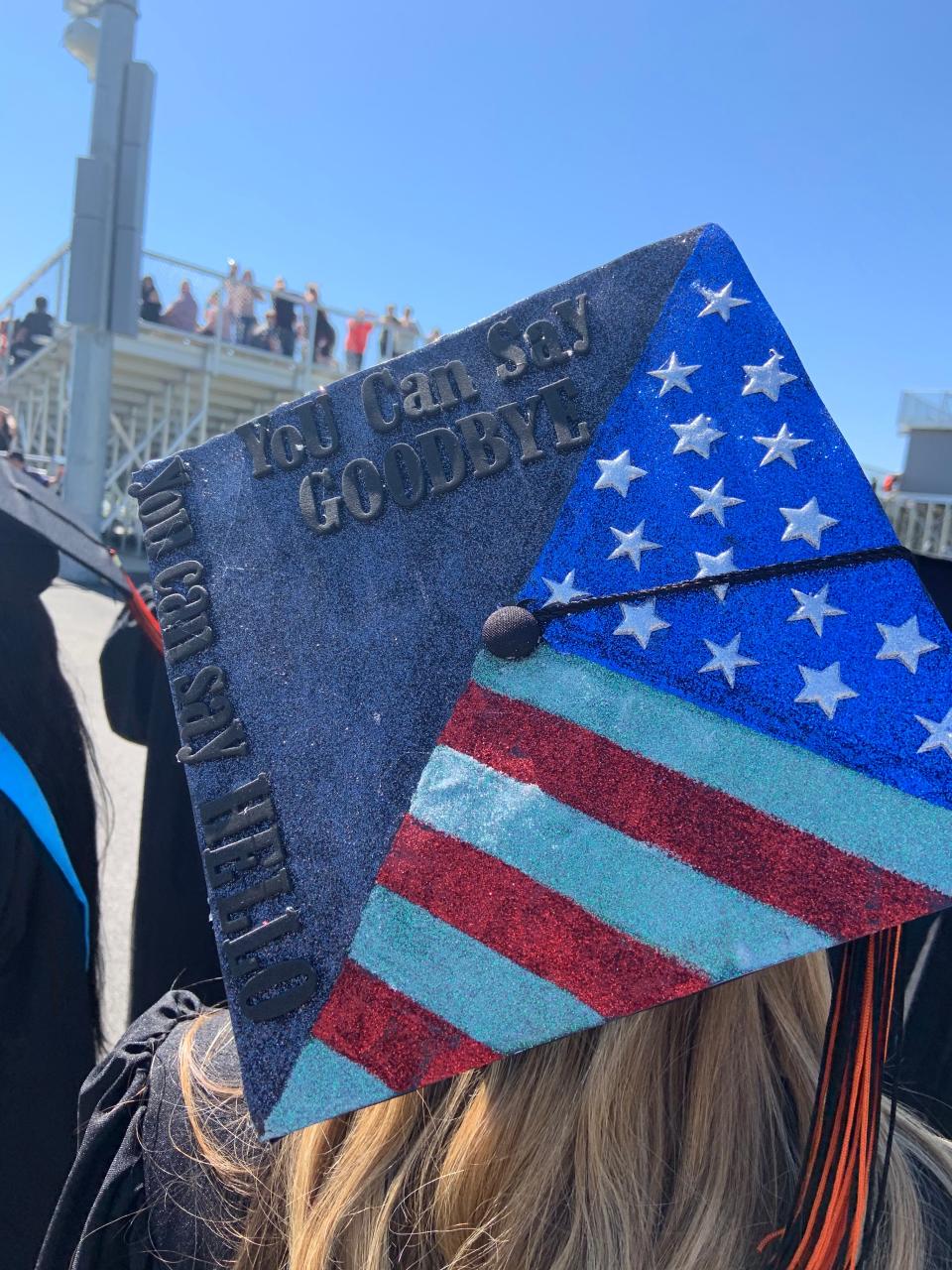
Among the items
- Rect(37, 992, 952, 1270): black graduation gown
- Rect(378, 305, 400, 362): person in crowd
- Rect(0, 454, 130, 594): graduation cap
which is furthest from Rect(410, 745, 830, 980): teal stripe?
Rect(378, 305, 400, 362): person in crowd

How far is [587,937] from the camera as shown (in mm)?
705

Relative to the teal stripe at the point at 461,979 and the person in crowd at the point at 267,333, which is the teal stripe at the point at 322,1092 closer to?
the teal stripe at the point at 461,979

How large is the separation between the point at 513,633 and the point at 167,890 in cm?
164

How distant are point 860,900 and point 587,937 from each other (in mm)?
195

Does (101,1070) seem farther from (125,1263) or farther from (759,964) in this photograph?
(759,964)

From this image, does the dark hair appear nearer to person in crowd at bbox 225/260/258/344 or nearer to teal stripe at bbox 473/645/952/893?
teal stripe at bbox 473/645/952/893

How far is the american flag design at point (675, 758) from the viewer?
2.16 feet

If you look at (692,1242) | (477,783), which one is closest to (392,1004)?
(477,783)

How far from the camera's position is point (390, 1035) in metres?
0.74

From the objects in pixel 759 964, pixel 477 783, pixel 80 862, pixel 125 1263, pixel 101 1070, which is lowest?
pixel 125 1263

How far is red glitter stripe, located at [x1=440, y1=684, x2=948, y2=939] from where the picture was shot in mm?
646

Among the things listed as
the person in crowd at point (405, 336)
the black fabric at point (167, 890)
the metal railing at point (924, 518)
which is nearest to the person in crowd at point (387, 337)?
the person in crowd at point (405, 336)

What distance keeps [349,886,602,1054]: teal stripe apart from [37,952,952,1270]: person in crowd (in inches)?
3.7

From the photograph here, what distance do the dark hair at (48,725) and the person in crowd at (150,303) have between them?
10936 millimetres
